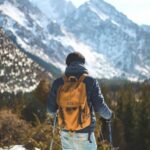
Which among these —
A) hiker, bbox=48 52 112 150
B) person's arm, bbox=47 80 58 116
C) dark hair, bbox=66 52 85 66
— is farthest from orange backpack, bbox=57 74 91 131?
dark hair, bbox=66 52 85 66

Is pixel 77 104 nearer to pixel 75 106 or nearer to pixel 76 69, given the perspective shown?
pixel 75 106

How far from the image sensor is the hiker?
10797mm

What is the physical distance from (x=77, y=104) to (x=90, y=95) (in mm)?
360

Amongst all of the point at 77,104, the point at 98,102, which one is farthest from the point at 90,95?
the point at 77,104

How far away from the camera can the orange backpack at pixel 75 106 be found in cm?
1078

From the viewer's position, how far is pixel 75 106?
10.8 metres

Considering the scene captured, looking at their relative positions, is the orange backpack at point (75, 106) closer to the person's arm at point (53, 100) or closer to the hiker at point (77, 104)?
the hiker at point (77, 104)

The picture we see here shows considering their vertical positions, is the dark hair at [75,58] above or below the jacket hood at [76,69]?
above

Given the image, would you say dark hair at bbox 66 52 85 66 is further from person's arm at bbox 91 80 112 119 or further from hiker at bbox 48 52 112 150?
person's arm at bbox 91 80 112 119

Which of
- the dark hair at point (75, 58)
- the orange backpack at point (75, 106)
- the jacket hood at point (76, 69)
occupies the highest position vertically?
the dark hair at point (75, 58)

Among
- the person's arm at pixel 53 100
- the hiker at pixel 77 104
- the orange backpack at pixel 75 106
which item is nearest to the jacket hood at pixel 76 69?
the hiker at pixel 77 104

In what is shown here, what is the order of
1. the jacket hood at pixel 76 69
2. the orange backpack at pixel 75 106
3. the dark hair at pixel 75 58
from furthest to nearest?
the dark hair at pixel 75 58, the jacket hood at pixel 76 69, the orange backpack at pixel 75 106

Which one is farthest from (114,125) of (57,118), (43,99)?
(57,118)

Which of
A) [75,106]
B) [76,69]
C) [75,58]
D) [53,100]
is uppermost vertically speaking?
[75,58]
